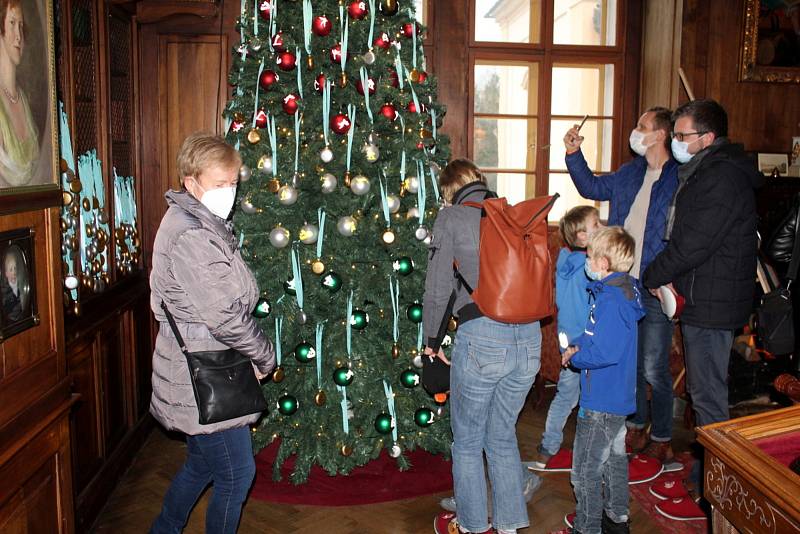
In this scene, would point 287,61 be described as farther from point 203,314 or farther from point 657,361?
point 657,361

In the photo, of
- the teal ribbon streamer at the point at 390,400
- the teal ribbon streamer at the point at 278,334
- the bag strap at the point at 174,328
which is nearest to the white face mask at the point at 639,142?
the teal ribbon streamer at the point at 390,400

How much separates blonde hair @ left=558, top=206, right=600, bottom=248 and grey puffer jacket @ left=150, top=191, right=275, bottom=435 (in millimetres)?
1482

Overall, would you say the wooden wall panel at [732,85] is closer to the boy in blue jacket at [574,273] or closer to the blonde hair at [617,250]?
the boy in blue jacket at [574,273]

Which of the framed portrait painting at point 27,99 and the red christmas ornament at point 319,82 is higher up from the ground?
the red christmas ornament at point 319,82

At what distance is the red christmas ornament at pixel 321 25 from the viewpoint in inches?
115

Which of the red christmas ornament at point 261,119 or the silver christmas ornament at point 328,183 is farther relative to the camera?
the red christmas ornament at point 261,119

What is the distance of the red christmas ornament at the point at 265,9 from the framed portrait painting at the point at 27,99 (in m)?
1.34

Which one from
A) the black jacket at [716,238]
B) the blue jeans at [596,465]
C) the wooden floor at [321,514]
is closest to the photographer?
the blue jeans at [596,465]

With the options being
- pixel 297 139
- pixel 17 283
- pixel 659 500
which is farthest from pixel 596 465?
pixel 17 283

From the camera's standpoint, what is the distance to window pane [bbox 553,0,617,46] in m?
4.73

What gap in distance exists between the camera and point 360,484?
3086 millimetres

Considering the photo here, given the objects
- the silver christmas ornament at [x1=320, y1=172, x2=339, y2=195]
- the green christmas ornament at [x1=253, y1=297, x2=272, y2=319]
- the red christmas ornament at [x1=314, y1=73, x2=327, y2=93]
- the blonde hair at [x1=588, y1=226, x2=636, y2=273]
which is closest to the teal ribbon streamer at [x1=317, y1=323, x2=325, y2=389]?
the green christmas ornament at [x1=253, y1=297, x2=272, y2=319]

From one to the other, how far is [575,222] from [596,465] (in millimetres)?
1028

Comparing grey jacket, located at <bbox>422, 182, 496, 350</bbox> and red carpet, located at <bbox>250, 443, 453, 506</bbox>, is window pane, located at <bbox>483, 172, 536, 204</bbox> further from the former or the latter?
grey jacket, located at <bbox>422, 182, 496, 350</bbox>
